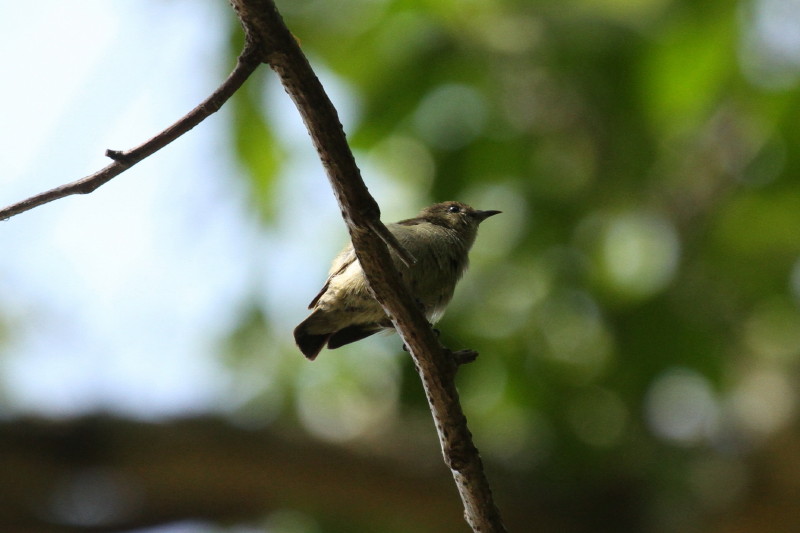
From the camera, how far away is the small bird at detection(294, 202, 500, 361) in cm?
394

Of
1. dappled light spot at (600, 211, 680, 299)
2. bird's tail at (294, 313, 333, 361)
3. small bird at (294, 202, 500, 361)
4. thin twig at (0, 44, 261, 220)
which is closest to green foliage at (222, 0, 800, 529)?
dappled light spot at (600, 211, 680, 299)

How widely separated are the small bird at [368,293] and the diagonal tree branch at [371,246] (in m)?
1.34

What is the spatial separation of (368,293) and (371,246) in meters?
1.52

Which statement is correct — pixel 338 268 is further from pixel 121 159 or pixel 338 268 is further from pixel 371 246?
pixel 121 159

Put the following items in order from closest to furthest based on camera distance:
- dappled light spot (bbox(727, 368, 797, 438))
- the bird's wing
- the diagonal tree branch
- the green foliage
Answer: the diagonal tree branch → the bird's wing → the green foliage → dappled light spot (bbox(727, 368, 797, 438))

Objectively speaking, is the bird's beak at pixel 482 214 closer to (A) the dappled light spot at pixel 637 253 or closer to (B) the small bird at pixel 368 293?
(B) the small bird at pixel 368 293

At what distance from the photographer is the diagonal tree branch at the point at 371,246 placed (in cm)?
205

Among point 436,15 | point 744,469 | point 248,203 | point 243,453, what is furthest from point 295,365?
point 744,469

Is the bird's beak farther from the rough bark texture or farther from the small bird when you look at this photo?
the rough bark texture

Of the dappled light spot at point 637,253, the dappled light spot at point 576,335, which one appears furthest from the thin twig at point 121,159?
the dappled light spot at point 637,253

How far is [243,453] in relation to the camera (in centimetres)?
600

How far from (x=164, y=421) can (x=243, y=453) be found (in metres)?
0.56

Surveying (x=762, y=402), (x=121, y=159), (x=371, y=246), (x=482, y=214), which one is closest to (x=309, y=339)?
(x=482, y=214)

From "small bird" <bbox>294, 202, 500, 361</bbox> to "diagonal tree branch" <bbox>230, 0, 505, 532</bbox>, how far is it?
52.7 inches
